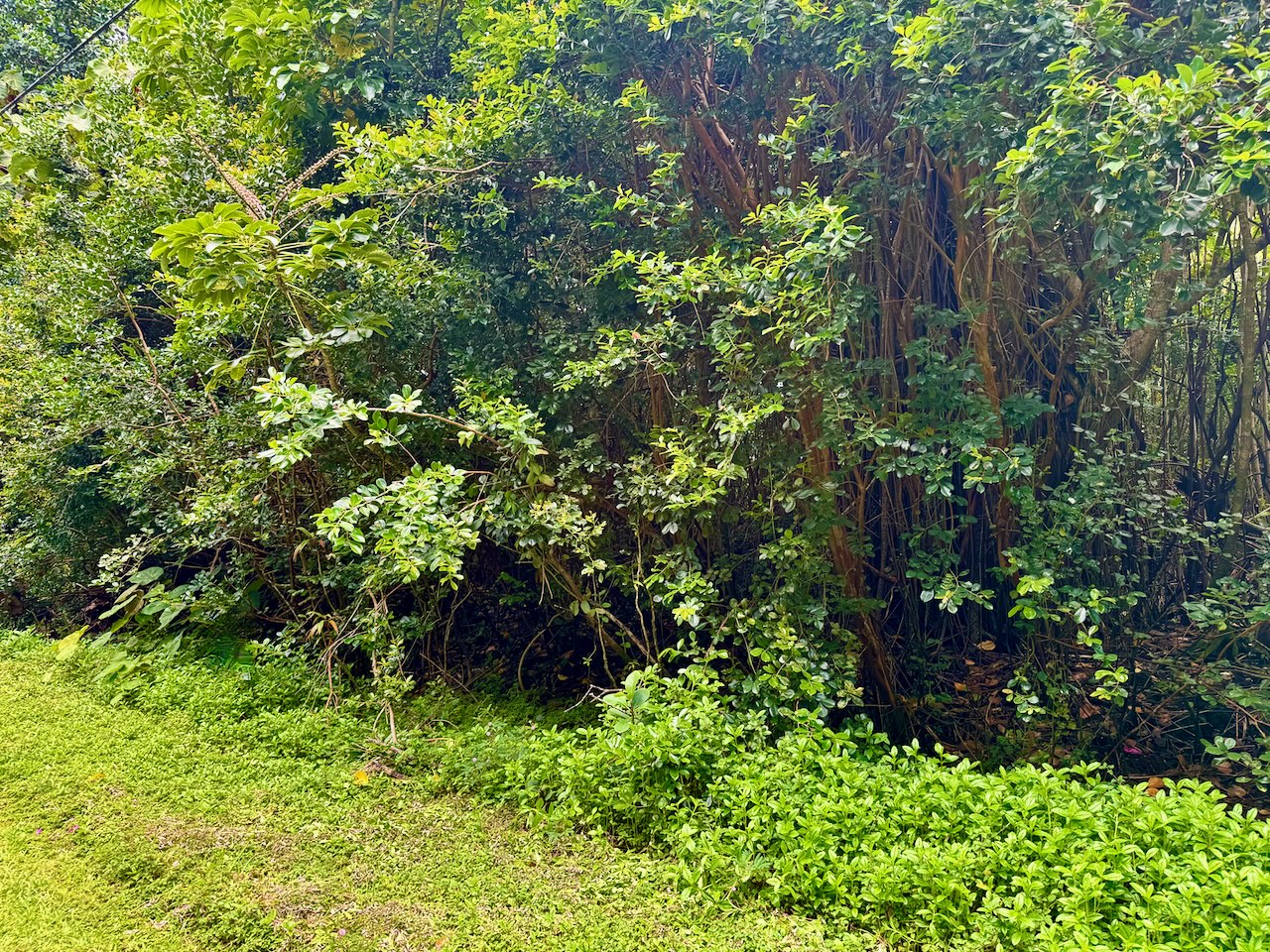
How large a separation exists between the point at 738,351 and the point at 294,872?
8.02 ft

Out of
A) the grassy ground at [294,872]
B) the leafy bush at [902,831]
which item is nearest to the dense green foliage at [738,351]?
the leafy bush at [902,831]

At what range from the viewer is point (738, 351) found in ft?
9.22

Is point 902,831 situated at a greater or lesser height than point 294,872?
lesser

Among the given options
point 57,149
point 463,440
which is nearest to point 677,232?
point 463,440

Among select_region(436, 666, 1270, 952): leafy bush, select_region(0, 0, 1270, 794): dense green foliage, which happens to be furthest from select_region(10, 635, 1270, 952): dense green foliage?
select_region(0, 0, 1270, 794): dense green foliage

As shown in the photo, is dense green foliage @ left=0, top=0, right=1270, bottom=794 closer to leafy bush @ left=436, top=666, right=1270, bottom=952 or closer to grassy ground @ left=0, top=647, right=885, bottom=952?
leafy bush @ left=436, top=666, right=1270, bottom=952

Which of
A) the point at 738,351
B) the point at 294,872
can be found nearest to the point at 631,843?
the point at 294,872

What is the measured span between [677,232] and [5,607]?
641 centimetres

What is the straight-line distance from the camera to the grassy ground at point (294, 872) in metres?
1.91

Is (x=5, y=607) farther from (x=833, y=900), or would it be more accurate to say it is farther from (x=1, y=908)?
(x=833, y=900)

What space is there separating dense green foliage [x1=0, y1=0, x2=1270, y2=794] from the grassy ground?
73 centimetres

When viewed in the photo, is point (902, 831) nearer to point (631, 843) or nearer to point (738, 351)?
point (631, 843)

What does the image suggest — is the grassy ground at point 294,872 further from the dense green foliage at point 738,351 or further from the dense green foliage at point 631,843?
the dense green foliage at point 738,351

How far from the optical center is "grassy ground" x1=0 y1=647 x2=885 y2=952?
6.27ft
